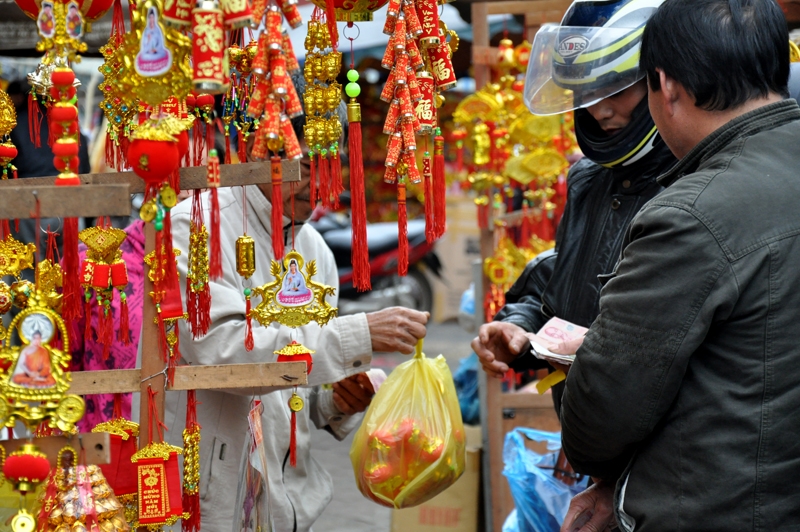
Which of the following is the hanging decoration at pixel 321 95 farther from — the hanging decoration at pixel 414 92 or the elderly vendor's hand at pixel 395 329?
the elderly vendor's hand at pixel 395 329

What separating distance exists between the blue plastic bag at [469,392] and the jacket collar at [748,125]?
2.61 metres

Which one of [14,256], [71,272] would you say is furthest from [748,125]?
[14,256]

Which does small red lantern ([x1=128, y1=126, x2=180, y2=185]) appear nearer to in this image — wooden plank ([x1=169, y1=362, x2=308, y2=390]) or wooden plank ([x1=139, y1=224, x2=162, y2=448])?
wooden plank ([x1=139, y1=224, x2=162, y2=448])

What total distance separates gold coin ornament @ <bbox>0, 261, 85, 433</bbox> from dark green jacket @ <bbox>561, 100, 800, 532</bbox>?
851mm

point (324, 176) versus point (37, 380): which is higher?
point (324, 176)

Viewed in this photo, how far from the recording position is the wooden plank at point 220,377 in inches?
56.0

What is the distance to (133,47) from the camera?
1261 mm

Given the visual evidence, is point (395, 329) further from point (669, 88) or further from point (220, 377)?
point (669, 88)

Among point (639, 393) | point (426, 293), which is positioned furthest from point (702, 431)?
point (426, 293)

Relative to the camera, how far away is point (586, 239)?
7.02 feet

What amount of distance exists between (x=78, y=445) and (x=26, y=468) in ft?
0.28

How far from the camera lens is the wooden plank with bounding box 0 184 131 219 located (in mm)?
1178

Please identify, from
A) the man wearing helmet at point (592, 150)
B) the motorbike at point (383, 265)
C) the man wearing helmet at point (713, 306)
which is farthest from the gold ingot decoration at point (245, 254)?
the motorbike at point (383, 265)

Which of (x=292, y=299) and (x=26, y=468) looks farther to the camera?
(x=292, y=299)
